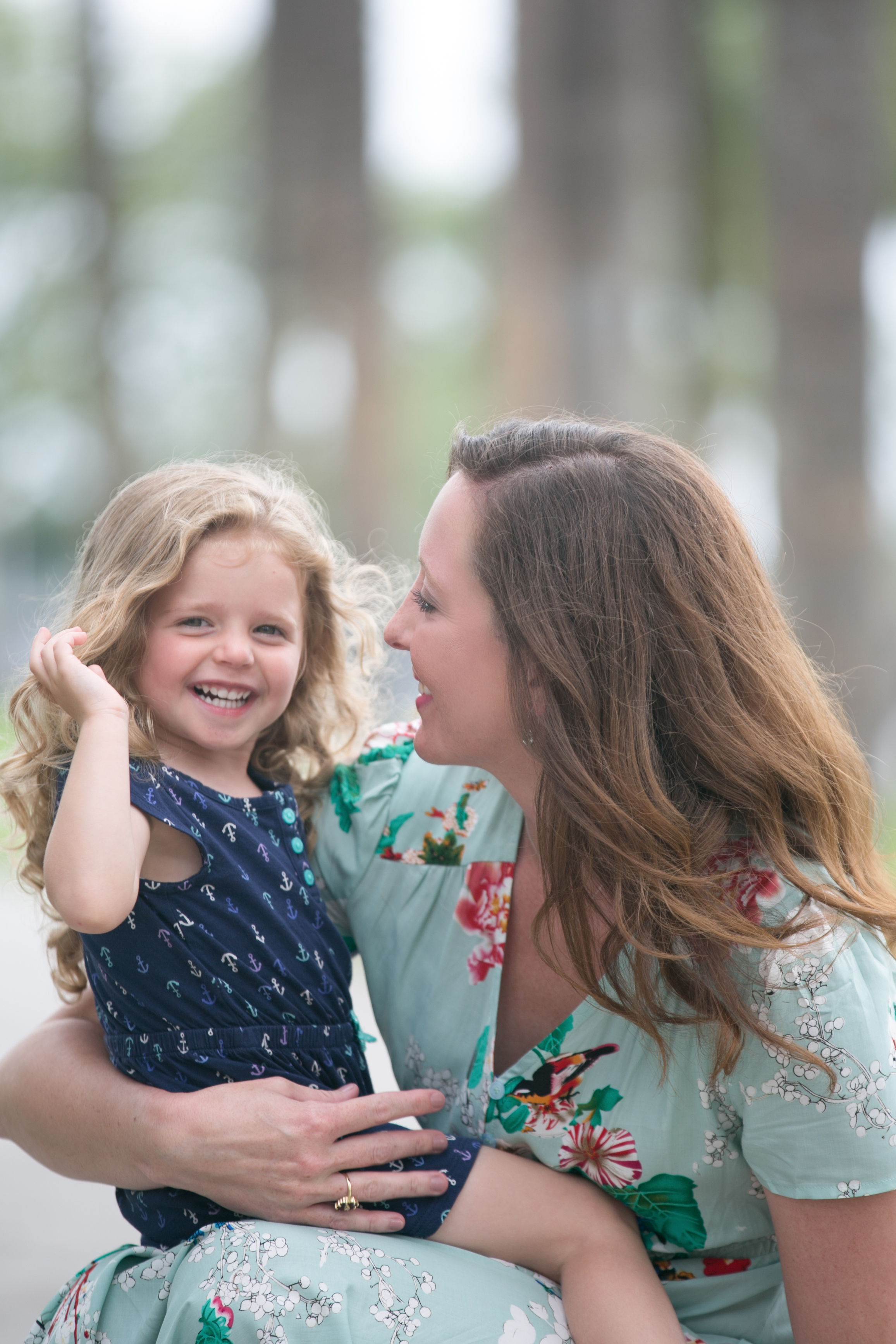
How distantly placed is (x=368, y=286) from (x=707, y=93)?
3.35 m

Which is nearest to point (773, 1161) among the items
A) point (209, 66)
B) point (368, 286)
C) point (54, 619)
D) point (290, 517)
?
point (290, 517)

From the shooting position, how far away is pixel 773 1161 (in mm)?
1473

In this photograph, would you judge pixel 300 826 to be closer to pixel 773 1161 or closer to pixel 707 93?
pixel 773 1161

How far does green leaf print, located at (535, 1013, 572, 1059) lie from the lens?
164cm

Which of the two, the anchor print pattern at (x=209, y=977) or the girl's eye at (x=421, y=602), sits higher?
the girl's eye at (x=421, y=602)

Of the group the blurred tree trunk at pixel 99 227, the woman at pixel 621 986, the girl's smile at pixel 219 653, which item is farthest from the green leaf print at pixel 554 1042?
the blurred tree trunk at pixel 99 227

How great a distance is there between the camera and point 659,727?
1.59 metres

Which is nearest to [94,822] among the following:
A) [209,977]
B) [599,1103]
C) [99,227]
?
[209,977]

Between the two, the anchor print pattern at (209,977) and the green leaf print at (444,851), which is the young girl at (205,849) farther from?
the green leaf print at (444,851)

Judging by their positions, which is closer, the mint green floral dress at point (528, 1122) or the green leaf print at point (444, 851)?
the mint green floral dress at point (528, 1122)

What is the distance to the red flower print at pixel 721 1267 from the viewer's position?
1650mm

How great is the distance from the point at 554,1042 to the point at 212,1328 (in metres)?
0.55

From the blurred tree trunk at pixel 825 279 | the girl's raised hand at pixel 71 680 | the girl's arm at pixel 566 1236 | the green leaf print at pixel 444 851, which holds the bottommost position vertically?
the girl's arm at pixel 566 1236

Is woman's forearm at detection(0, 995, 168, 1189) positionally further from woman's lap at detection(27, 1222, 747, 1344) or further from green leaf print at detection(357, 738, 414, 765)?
green leaf print at detection(357, 738, 414, 765)
